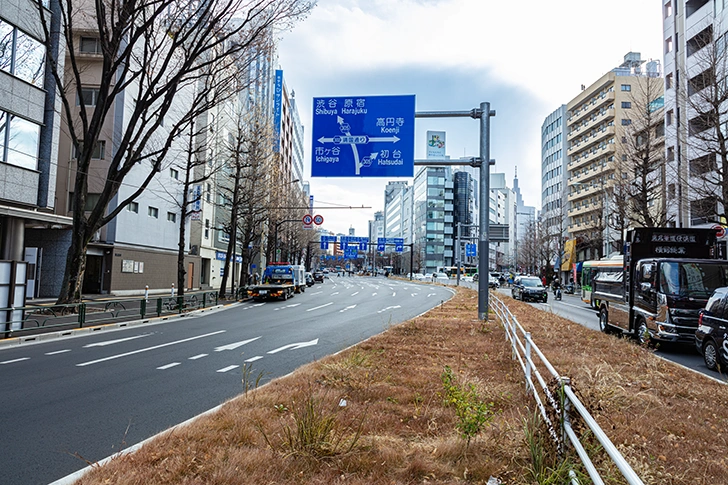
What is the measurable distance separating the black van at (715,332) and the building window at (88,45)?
114 feet

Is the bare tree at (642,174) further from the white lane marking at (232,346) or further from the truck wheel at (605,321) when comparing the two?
the white lane marking at (232,346)

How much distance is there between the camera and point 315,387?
22.9 ft

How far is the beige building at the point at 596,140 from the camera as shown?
56.0m

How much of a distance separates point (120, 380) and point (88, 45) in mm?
30152

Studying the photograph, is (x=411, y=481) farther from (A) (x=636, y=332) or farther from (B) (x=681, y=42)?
(B) (x=681, y=42)

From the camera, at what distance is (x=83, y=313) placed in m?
15.6

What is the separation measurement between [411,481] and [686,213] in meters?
38.6

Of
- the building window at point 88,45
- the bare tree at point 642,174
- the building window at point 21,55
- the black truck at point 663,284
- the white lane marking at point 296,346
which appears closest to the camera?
the black truck at point 663,284

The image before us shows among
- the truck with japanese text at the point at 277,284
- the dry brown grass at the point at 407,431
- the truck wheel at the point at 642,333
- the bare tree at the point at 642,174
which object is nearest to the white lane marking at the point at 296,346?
the dry brown grass at the point at 407,431

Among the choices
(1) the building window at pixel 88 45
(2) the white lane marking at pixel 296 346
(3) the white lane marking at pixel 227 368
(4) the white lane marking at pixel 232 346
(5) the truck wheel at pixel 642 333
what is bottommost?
(4) the white lane marking at pixel 232 346

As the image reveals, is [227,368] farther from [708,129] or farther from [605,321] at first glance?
[708,129]

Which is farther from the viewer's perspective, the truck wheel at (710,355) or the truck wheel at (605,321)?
the truck wheel at (605,321)

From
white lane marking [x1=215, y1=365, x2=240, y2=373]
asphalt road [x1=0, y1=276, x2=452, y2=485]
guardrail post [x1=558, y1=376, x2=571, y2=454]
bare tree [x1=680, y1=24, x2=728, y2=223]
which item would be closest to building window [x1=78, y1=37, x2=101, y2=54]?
asphalt road [x1=0, y1=276, x2=452, y2=485]

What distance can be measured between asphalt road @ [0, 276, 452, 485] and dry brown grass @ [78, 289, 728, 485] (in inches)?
37.2
